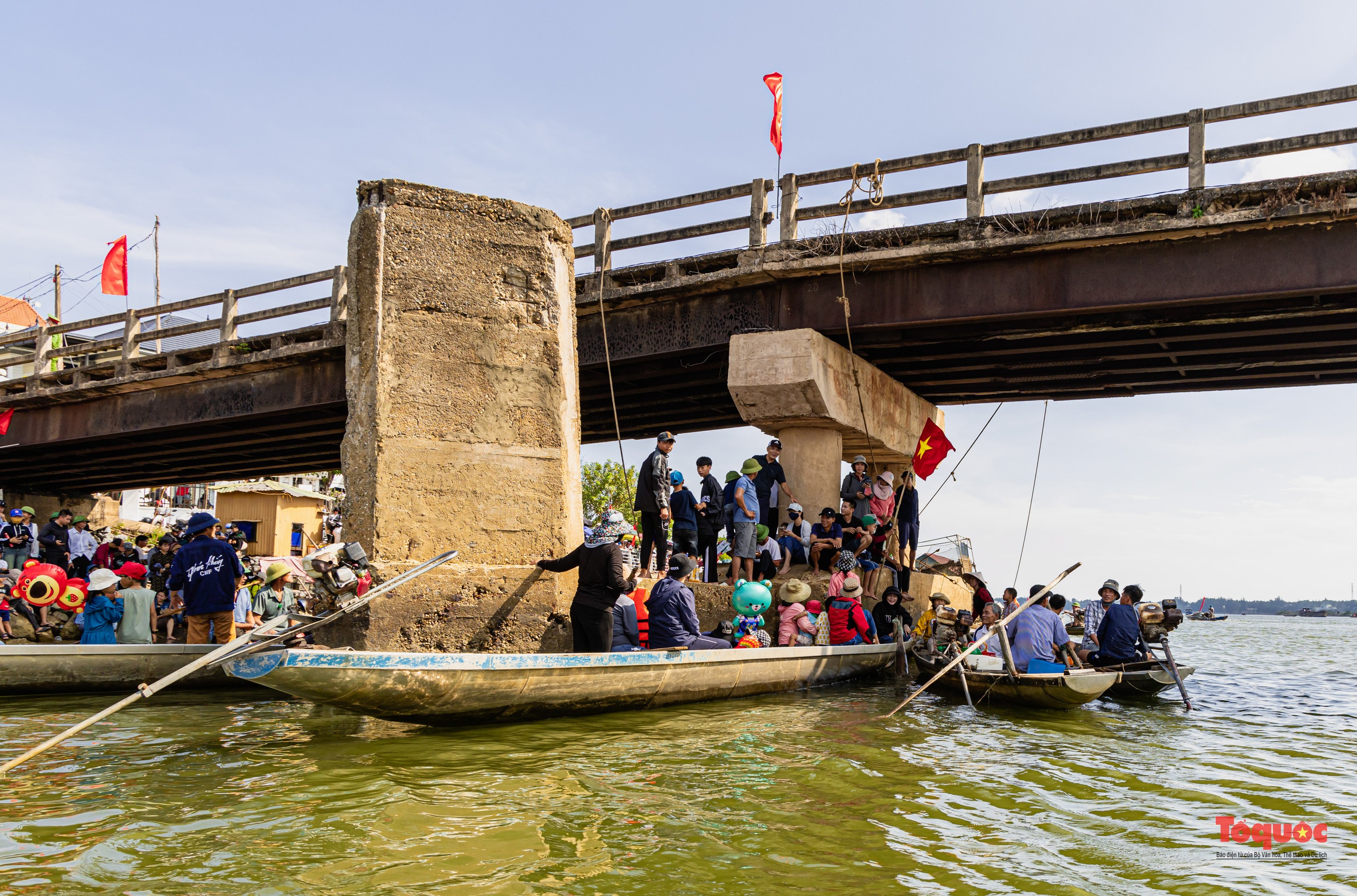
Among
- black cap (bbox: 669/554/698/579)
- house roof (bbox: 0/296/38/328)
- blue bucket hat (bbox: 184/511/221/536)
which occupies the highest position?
house roof (bbox: 0/296/38/328)

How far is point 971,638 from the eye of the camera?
13055 millimetres

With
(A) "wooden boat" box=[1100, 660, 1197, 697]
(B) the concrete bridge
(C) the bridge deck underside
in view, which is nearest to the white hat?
(B) the concrete bridge

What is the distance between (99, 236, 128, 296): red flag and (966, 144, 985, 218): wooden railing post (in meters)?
31.6

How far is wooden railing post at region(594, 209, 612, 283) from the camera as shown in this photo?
1575 cm

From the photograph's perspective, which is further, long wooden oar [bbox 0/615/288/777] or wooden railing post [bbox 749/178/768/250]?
wooden railing post [bbox 749/178/768/250]

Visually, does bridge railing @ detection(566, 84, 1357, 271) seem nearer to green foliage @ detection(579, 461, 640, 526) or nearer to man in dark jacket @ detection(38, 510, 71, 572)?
man in dark jacket @ detection(38, 510, 71, 572)

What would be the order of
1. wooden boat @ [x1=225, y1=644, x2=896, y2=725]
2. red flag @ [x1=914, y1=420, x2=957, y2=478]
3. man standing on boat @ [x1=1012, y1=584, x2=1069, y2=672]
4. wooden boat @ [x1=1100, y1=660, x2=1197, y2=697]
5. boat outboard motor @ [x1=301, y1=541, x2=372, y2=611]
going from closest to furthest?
wooden boat @ [x1=225, y1=644, x2=896, y2=725]
boat outboard motor @ [x1=301, y1=541, x2=372, y2=611]
man standing on boat @ [x1=1012, y1=584, x2=1069, y2=672]
wooden boat @ [x1=1100, y1=660, x2=1197, y2=697]
red flag @ [x1=914, y1=420, x2=957, y2=478]

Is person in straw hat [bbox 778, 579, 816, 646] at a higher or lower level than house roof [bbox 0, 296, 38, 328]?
lower

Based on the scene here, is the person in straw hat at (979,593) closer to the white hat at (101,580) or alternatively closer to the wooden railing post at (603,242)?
the wooden railing post at (603,242)

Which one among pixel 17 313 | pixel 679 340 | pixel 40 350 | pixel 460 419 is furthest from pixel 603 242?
pixel 17 313

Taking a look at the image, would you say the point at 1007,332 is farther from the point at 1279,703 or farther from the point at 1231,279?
the point at 1279,703

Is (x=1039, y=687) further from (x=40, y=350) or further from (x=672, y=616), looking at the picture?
(x=40, y=350)

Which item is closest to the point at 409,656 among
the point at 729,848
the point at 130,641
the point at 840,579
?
the point at 729,848

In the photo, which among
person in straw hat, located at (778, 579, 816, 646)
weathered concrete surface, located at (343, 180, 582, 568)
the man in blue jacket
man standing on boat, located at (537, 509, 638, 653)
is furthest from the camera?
person in straw hat, located at (778, 579, 816, 646)
